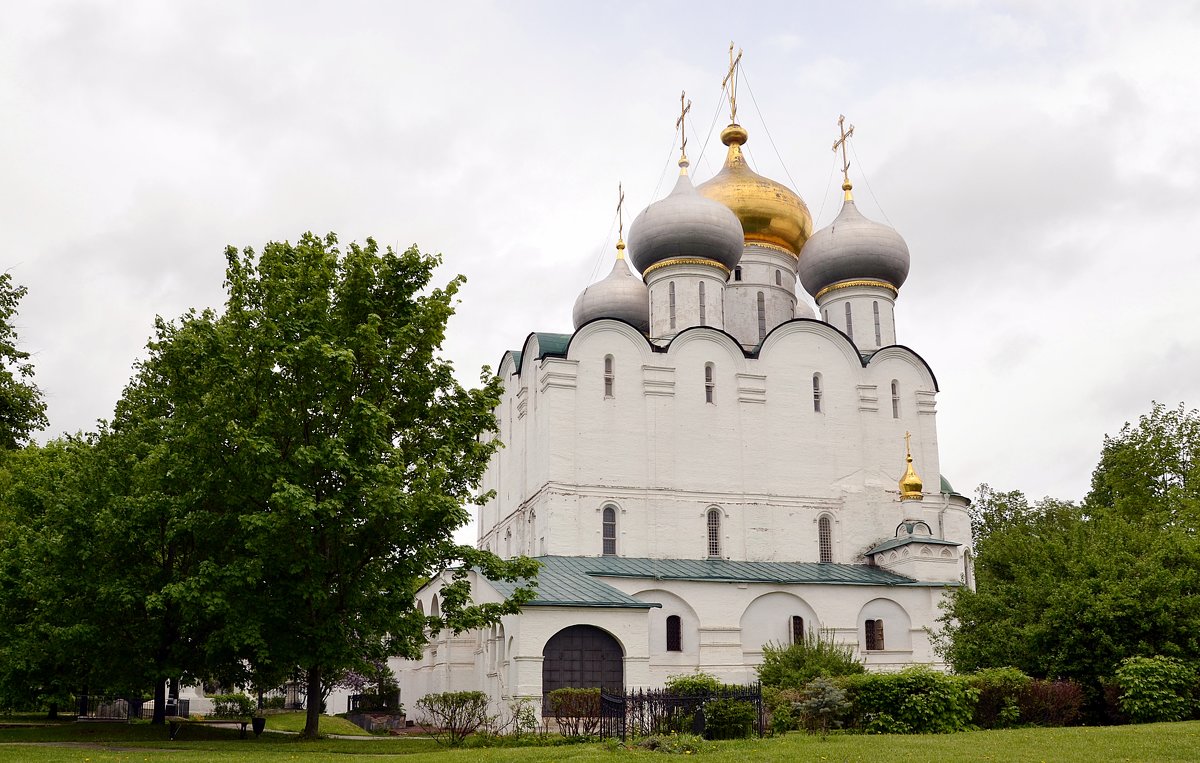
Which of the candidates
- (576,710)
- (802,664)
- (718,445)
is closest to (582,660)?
(802,664)

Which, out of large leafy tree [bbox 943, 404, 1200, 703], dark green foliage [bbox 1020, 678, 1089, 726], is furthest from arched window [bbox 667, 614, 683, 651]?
→ dark green foliage [bbox 1020, 678, 1089, 726]

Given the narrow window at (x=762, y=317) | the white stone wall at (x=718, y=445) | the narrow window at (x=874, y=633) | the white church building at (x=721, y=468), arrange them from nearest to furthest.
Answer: the white church building at (x=721, y=468)
the narrow window at (x=874, y=633)
the white stone wall at (x=718, y=445)
the narrow window at (x=762, y=317)

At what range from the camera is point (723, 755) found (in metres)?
14.1

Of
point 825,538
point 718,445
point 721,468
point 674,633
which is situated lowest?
point 674,633

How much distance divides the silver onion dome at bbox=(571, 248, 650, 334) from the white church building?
8 cm

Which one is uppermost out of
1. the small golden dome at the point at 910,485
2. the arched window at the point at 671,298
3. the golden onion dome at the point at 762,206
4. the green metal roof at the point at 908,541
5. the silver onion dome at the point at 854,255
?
the golden onion dome at the point at 762,206

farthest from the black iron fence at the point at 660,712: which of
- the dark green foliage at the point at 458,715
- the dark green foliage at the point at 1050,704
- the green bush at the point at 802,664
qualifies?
the green bush at the point at 802,664

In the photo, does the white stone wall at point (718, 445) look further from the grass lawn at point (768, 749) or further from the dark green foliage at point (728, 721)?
the dark green foliage at point (728, 721)

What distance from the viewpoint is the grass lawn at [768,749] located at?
529 inches

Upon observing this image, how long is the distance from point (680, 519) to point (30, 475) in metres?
16.4

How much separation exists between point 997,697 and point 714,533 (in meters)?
12.9

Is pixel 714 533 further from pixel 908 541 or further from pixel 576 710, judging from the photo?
pixel 576 710

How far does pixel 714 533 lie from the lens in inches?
1211

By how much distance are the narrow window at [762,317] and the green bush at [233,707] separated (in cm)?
1924
